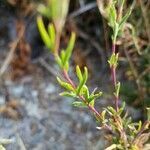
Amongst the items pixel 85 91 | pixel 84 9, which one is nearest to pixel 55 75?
pixel 84 9

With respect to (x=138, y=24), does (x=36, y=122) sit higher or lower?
lower

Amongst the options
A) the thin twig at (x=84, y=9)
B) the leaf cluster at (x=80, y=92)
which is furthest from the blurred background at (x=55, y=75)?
the leaf cluster at (x=80, y=92)

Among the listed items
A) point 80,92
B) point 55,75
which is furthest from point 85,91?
point 55,75

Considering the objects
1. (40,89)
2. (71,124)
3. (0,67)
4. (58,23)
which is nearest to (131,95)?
(71,124)

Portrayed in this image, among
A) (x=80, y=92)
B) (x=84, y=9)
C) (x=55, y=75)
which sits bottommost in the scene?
(x=55, y=75)

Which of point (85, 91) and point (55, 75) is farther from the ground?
point (85, 91)

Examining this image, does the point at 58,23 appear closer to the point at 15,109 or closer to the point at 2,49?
the point at 15,109

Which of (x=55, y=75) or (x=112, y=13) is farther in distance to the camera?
(x=55, y=75)

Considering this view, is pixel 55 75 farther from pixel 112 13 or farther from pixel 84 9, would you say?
pixel 112 13
